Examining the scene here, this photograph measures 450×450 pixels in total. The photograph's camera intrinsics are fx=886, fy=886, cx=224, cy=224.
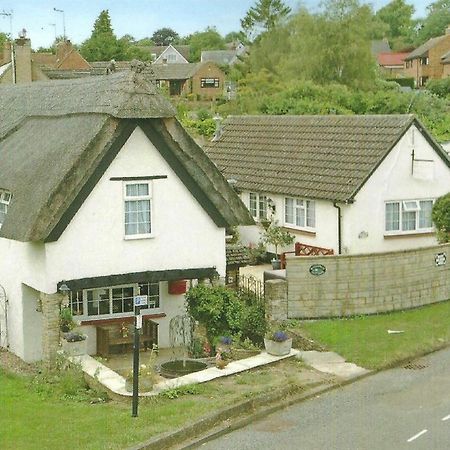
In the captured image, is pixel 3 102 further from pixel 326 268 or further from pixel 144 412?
pixel 144 412

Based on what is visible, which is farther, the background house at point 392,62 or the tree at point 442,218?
the background house at point 392,62

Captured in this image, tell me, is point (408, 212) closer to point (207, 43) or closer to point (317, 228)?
point (317, 228)

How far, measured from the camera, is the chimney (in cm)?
5497

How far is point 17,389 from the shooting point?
19797 millimetres

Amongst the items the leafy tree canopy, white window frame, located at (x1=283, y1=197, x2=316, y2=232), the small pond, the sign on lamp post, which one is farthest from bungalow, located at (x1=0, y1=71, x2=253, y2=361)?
the leafy tree canopy

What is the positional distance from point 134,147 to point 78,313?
188 inches

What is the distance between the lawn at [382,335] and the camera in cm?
2241

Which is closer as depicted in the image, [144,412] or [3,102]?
[144,412]

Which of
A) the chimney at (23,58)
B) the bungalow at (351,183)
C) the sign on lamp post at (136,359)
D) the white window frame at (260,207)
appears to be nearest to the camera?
the sign on lamp post at (136,359)

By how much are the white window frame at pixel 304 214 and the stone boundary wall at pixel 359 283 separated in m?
5.81

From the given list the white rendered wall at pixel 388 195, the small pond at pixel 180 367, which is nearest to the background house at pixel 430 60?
the white rendered wall at pixel 388 195

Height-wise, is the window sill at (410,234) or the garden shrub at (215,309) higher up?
the window sill at (410,234)

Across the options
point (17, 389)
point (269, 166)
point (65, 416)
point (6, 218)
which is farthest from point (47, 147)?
point (269, 166)

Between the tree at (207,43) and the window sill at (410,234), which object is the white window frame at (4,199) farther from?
the tree at (207,43)
